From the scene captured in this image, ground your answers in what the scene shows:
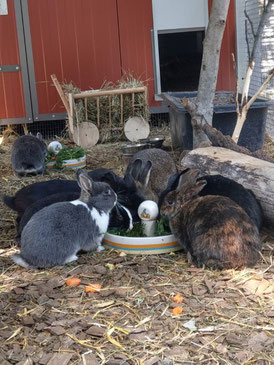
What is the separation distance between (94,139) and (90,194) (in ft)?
14.1

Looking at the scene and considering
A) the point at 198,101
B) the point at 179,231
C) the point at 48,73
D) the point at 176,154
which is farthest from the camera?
the point at 48,73

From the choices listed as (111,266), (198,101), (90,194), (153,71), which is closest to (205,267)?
(111,266)

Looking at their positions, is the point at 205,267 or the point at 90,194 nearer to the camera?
the point at 205,267

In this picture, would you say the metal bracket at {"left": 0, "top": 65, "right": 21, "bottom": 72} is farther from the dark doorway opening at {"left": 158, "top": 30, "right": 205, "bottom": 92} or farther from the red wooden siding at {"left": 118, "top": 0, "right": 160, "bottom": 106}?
the dark doorway opening at {"left": 158, "top": 30, "right": 205, "bottom": 92}

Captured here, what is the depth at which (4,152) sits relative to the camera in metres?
8.30

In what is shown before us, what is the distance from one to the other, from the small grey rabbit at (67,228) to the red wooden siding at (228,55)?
231 inches

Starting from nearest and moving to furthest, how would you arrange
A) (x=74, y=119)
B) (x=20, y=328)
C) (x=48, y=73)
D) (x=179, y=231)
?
(x=20, y=328), (x=179, y=231), (x=74, y=119), (x=48, y=73)

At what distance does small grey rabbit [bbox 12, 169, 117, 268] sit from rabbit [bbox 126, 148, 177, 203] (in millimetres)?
795

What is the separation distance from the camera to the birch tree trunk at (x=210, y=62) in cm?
570

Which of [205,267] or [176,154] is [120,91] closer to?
[176,154]

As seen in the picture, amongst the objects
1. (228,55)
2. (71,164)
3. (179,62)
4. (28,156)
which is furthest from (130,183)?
(179,62)

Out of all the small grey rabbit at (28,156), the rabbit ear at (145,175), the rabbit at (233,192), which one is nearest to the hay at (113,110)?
the small grey rabbit at (28,156)

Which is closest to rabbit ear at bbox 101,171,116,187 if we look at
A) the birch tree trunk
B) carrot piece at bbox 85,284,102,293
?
carrot piece at bbox 85,284,102,293

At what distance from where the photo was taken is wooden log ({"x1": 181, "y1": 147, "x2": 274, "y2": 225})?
13.6ft
